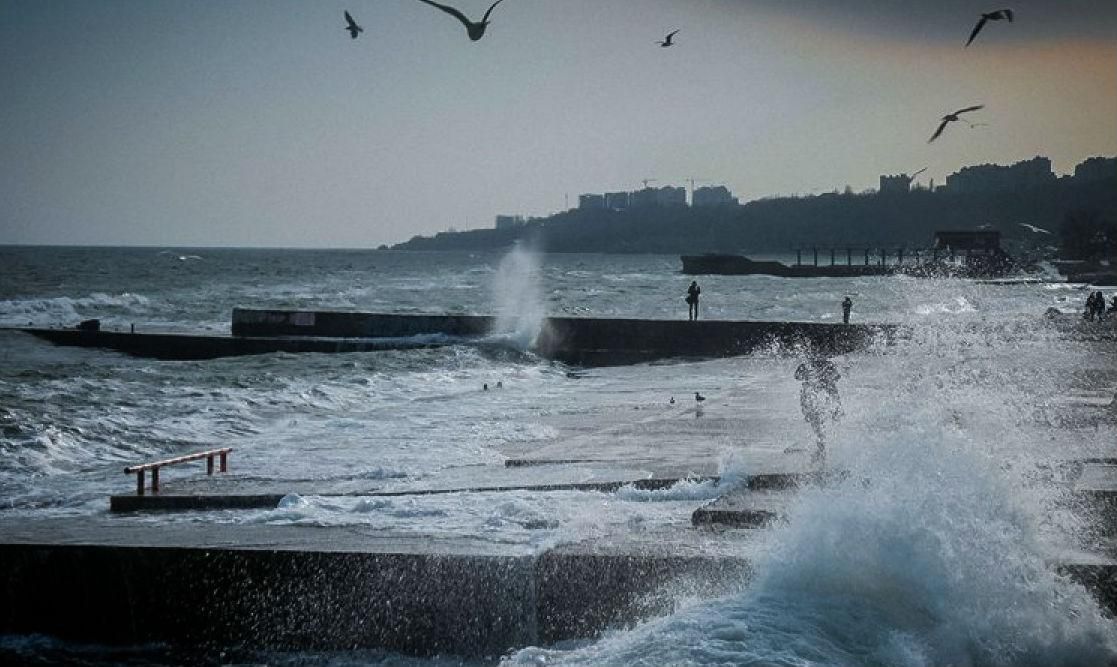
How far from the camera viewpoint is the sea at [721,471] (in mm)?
6566

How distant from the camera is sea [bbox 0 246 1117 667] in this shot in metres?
6.57

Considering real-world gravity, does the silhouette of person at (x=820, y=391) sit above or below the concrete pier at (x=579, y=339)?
above

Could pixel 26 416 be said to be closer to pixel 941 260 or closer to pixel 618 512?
pixel 618 512

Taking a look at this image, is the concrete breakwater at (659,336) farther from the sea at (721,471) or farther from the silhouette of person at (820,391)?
the silhouette of person at (820,391)

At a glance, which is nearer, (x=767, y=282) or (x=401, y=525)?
(x=401, y=525)

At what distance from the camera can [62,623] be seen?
789 centimetres

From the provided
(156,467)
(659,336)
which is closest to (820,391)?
(156,467)

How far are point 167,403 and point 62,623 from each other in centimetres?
1108

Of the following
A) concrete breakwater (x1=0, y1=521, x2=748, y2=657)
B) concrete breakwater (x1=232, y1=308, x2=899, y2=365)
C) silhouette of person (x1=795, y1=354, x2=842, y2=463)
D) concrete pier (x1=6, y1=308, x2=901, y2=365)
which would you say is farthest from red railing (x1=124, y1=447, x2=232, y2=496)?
concrete breakwater (x1=232, y1=308, x2=899, y2=365)

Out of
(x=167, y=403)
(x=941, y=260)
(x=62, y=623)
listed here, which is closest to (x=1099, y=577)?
(x=62, y=623)

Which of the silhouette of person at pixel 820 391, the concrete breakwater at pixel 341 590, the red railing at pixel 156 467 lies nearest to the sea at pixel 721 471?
the concrete breakwater at pixel 341 590

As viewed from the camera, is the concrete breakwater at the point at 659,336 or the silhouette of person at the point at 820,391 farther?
the concrete breakwater at the point at 659,336

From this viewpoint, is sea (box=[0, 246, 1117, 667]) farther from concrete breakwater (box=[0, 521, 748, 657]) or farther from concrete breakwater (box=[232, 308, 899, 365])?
concrete breakwater (box=[232, 308, 899, 365])

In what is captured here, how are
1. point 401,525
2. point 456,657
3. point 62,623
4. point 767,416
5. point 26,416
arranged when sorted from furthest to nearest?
point 26,416 < point 767,416 < point 401,525 < point 62,623 < point 456,657
